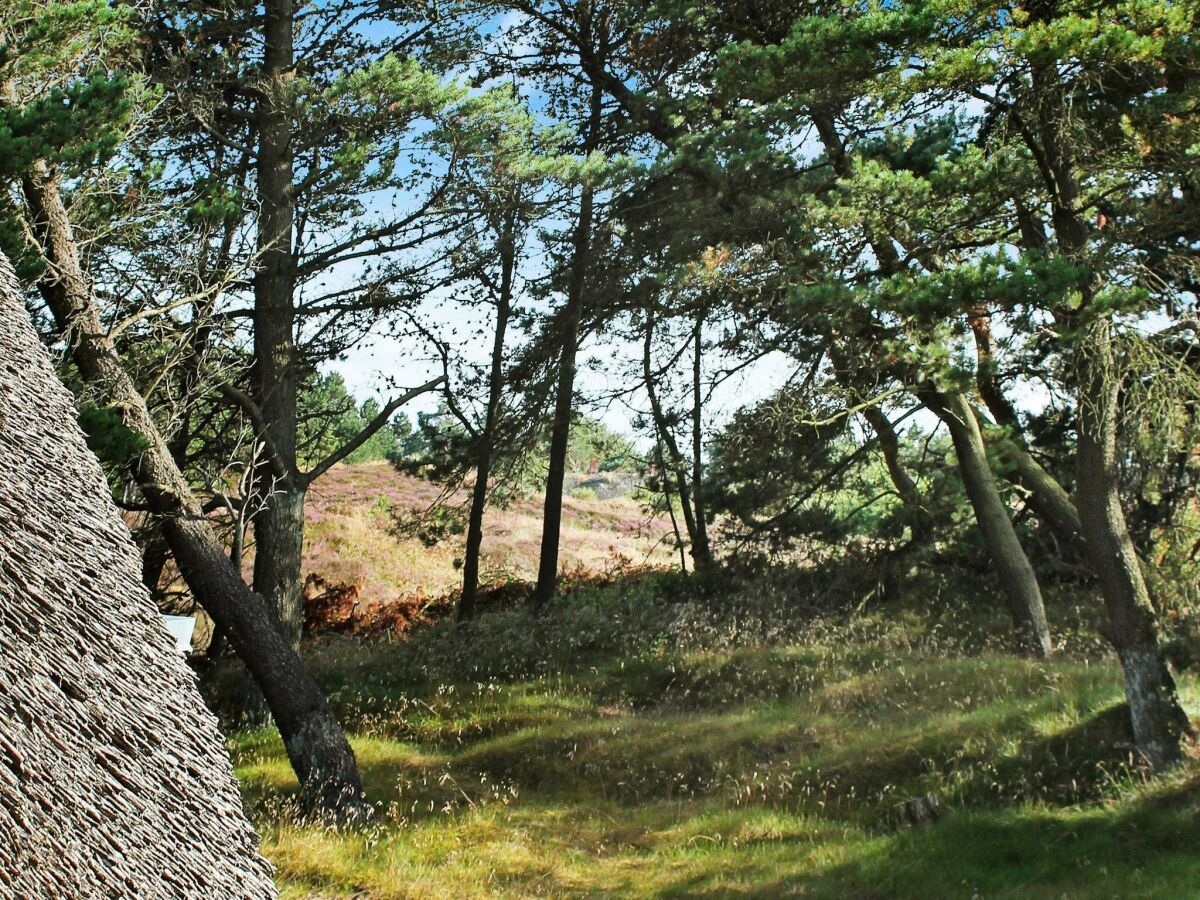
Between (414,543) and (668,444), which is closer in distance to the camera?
(668,444)

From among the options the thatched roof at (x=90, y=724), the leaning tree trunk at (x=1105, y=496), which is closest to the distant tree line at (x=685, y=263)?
the leaning tree trunk at (x=1105, y=496)

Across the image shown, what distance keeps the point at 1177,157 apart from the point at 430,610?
49.4 feet

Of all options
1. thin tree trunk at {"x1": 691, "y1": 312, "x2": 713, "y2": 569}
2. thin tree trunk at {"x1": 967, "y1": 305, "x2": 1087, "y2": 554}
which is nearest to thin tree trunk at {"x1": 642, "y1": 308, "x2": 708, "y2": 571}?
thin tree trunk at {"x1": 691, "y1": 312, "x2": 713, "y2": 569}

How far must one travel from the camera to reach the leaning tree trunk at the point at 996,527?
1270 cm

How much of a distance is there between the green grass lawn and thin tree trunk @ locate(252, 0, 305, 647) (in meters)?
1.83

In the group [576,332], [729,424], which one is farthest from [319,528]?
[729,424]

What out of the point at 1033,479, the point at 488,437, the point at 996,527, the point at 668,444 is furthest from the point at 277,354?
the point at 1033,479

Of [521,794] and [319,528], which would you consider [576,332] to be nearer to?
[521,794]

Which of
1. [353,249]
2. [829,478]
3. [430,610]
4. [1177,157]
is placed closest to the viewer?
[1177,157]

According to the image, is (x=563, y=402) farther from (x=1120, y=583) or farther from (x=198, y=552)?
(x=1120, y=583)

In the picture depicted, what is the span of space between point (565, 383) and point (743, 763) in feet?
24.8

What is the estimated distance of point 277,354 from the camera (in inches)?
509

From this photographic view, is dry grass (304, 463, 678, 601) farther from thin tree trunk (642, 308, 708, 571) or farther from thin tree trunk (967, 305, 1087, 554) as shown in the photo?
thin tree trunk (967, 305, 1087, 554)

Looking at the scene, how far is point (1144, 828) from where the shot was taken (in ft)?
25.1
